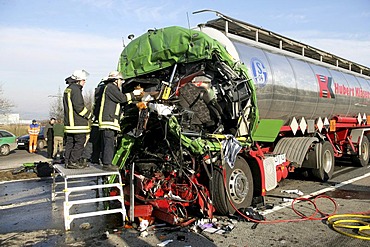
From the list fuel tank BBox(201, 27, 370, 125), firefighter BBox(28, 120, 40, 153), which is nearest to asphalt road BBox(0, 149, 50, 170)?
firefighter BBox(28, 120, 40, 153)

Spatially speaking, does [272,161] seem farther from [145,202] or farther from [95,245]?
[95,245]

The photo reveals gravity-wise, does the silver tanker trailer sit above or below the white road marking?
above

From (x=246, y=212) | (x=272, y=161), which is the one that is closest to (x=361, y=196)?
(x=272, y=161)

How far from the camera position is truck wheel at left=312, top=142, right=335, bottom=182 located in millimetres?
9098

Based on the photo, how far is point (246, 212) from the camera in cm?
591

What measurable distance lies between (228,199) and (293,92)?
329cm

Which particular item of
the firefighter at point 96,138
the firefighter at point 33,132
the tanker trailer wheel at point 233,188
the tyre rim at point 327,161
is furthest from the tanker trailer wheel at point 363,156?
the firefighter at point 33,132

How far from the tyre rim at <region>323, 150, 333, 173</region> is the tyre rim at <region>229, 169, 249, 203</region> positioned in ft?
13.2

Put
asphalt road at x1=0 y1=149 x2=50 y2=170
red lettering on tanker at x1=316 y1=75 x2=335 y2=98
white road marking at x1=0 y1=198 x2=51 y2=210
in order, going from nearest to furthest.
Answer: white road marking at x1=0 y1=198 x2=51 y2=210 → red lettering on tanker at x1=316 y1=75 x2=335 y2=98 → asphalt road at x1=0 y1=149 x2=50 y2=170

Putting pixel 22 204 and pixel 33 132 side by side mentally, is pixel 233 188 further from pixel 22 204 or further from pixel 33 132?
pixel 33 132

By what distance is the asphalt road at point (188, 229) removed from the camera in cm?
496

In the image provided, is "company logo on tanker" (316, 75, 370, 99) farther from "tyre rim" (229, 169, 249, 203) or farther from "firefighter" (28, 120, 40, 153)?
"firefighter" (28, 120, 40, 153)

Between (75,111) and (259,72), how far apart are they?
11.3 ft

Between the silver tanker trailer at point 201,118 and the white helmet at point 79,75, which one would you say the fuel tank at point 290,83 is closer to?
the silver tanker trailer at point 201,118
